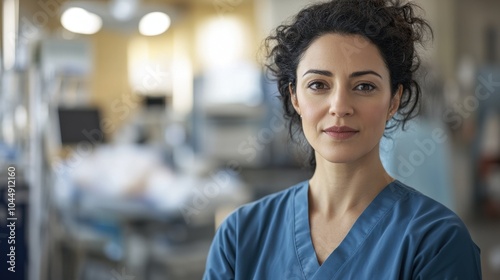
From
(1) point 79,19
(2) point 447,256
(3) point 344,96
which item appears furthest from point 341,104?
(1) point 79,19

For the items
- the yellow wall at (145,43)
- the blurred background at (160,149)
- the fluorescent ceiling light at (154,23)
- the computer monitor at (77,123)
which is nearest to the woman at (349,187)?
the blurred background at (160,149)

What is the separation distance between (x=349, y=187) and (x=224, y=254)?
0.71 feet

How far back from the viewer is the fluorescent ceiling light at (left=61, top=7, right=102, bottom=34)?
2.70 m

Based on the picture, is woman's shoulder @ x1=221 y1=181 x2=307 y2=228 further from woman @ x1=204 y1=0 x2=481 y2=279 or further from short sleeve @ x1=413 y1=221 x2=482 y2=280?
short sleeve @ x1=413 y1=221 x2=482 y2=280

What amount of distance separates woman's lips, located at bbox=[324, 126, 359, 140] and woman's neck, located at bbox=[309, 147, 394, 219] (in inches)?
2.6

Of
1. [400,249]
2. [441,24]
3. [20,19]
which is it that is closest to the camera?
[400,249]

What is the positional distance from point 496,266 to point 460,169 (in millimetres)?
1415

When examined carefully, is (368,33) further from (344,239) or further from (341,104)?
(344,239)

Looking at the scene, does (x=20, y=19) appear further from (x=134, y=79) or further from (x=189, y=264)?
(x=134, y=79)

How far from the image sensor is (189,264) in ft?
10.8

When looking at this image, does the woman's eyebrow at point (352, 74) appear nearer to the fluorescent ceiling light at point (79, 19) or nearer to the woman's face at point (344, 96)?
the woman's face at point (344, 96)

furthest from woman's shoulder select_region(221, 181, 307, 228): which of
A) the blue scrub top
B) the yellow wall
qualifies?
the yellow wall

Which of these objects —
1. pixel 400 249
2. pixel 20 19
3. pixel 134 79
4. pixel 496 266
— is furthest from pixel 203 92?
pixel 400 249

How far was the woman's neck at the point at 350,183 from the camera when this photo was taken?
898mm
